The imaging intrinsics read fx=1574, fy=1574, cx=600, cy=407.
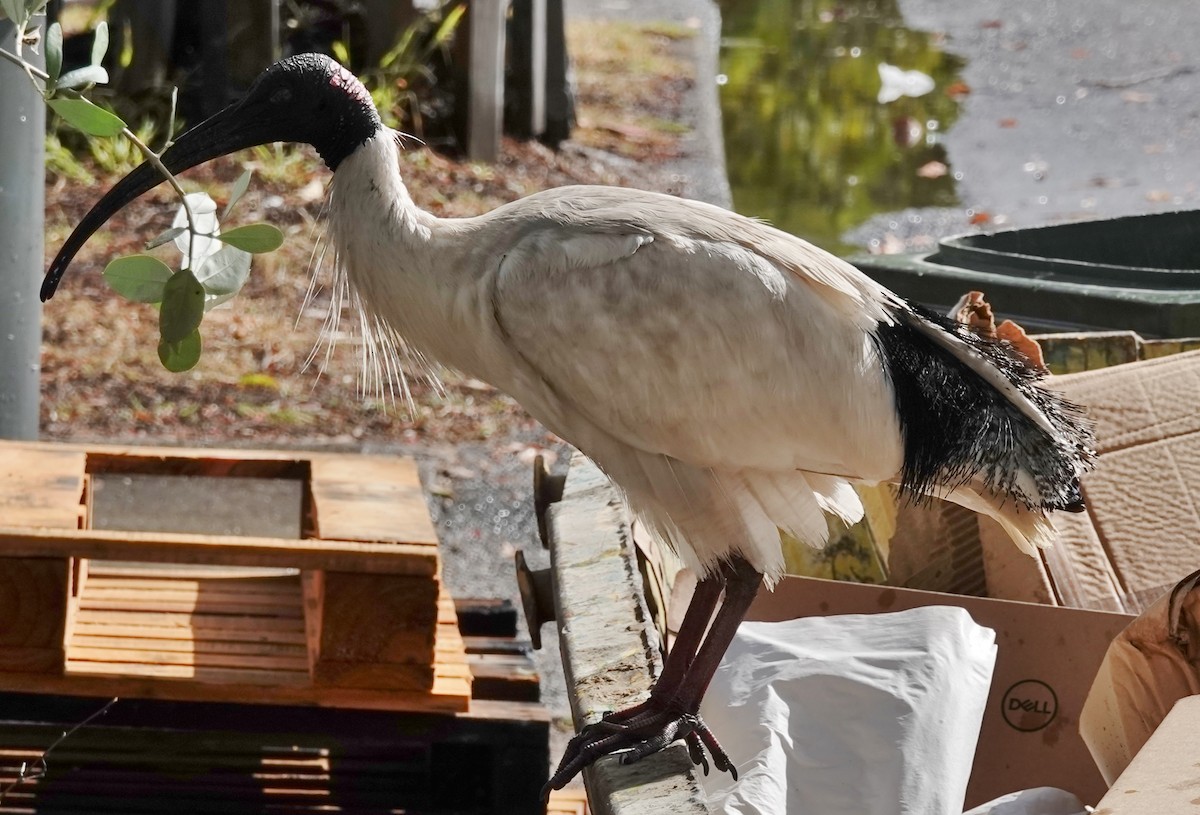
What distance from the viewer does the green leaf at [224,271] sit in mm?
1932

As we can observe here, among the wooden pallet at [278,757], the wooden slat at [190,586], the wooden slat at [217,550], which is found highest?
the wooden slat at [217,550]

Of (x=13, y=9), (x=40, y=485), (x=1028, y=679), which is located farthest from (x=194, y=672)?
(x=13, y=9)

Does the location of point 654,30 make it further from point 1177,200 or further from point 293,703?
point 293,703

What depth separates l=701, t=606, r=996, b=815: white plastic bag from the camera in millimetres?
2521

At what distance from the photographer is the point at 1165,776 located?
2088mm

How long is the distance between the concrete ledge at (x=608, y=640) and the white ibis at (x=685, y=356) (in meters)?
0.05

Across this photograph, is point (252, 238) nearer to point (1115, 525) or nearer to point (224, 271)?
point (224, 271)

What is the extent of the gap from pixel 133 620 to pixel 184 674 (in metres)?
0.33

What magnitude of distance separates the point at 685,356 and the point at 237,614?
1408 millimetres

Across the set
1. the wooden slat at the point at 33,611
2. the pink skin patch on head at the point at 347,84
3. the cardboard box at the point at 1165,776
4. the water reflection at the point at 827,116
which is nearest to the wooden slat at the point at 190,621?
the wooden slat at the point at 33,611

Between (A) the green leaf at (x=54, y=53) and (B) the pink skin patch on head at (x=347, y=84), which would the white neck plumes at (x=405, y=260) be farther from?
(A) the green leaf at (x=54, y=53)

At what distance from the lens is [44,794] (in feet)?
11.4

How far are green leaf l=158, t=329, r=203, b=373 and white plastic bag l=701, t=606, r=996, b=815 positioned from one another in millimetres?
1108

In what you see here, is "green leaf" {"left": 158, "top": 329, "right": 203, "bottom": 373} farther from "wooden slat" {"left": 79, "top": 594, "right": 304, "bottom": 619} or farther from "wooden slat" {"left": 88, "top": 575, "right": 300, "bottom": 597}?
"wooden slat" {"left": 88, "top": 575, "right": 300, "bottom": 597}
